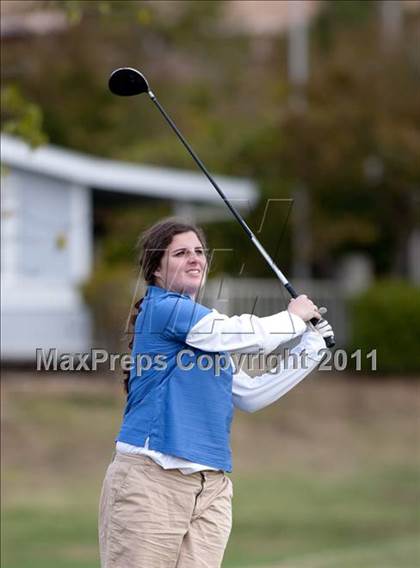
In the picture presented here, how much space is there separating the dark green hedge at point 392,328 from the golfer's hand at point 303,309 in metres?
20.2

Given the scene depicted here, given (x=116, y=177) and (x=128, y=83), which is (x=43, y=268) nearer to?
(x=116, y=177)

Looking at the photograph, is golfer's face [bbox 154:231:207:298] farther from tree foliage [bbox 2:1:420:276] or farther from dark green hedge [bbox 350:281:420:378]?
dark green hedge [bbox 350:281:420:378]

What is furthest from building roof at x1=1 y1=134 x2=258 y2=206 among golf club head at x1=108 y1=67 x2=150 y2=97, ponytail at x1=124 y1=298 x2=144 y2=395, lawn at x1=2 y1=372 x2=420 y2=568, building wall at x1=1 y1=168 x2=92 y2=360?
ponytail at x1=124 y1=298 x2=144 y2=395

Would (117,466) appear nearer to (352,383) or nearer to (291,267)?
(352,383)

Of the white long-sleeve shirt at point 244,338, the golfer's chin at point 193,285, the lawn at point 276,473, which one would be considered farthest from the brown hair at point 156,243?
the lawn at point 276,473

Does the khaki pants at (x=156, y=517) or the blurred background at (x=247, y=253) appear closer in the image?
the khaki pants at (x=156, y=517)

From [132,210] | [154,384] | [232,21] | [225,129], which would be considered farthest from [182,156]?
[154,384]

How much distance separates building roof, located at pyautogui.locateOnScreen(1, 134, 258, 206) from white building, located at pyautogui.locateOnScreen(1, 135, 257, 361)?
17 millimetres

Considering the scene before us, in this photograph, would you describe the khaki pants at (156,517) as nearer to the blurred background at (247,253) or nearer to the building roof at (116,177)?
the blurred background at (247,253)

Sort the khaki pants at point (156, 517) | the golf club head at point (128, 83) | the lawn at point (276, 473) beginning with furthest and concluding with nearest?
the lawn at point (276, 473)
the golf club head at point (128, 83)
the khaki pants at point (156, 517)

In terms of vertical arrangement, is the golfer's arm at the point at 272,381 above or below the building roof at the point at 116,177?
below

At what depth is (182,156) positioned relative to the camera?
3117cm

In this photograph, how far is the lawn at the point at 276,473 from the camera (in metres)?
12.6

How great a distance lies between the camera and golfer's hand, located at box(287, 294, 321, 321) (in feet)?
16.0
